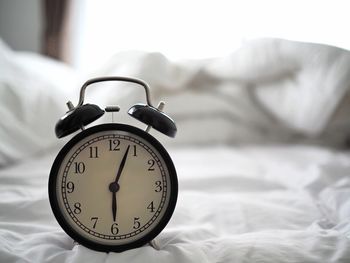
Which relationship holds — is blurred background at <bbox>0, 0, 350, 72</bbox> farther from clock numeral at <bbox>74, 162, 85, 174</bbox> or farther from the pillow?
clock numeral at <bbox>74, 162, 85, 174</bbox>

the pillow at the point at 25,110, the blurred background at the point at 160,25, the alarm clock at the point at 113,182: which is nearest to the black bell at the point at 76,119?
the alarm clock at the point at 113,182

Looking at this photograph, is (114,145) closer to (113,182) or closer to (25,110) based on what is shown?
(113,182)

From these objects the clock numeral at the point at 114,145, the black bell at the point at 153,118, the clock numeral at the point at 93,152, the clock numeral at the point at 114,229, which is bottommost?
the clock numeral at the point at 114,229

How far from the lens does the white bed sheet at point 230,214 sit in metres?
0.58

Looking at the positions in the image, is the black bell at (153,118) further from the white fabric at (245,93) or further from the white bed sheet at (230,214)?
the white fabric at (245,93)

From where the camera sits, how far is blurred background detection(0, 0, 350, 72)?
44.3 inches

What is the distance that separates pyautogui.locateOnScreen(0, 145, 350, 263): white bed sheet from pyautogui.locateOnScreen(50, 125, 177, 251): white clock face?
1.5 inches

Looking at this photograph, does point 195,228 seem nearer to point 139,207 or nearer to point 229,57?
point 139,207

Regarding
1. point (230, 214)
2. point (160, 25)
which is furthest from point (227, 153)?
point (160, 25)

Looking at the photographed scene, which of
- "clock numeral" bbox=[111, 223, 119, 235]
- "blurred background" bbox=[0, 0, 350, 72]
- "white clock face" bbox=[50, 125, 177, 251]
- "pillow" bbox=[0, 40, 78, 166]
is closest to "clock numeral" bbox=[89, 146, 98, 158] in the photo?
"white clock face" bbox=[50, 125, 177, 251]

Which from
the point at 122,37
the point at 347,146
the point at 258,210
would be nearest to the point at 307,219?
the point at 258,210

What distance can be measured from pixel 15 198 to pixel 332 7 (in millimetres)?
962

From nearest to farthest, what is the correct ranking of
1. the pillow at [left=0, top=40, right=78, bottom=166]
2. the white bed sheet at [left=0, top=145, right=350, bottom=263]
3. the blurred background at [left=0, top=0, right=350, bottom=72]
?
1. the white bed sheet at [left=0, top=145, right=350, bottom=263]
2. the pillow at [left=0, top=40, right=78, bottom=166]
3. the blurred background at [left=0, top=0, right=350, bottom=72]

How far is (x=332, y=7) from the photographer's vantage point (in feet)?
3.60
